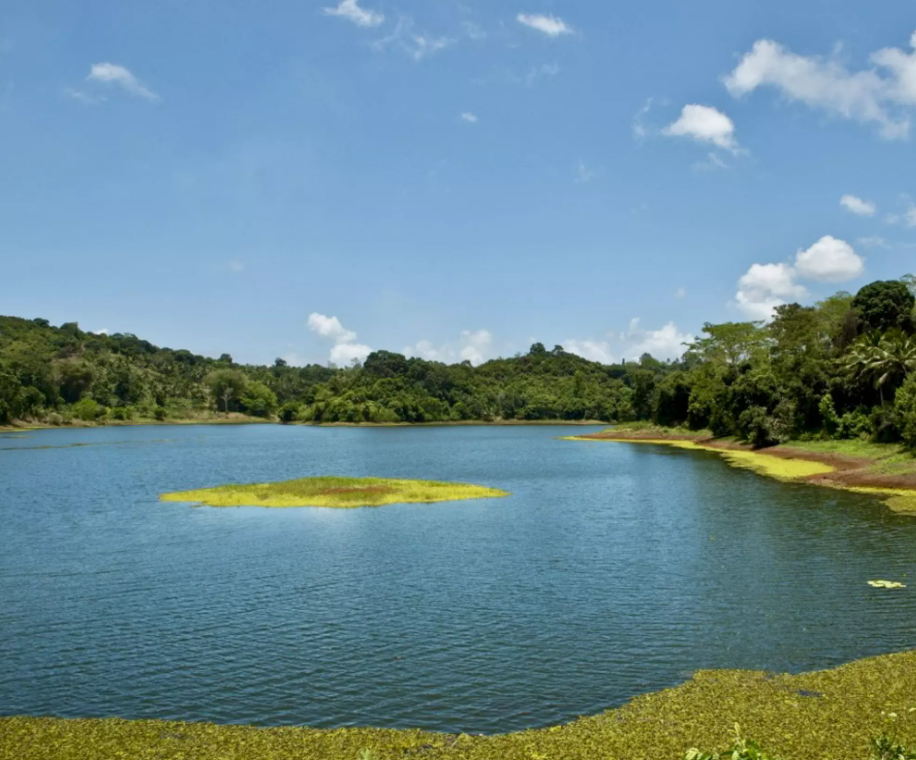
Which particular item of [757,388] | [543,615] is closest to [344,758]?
[543,615]

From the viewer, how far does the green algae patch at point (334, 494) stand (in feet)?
178

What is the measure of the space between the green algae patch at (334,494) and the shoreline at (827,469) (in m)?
27.0

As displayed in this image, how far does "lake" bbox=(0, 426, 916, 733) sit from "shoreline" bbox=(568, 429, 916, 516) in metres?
4.75

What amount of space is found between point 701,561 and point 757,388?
246 feet

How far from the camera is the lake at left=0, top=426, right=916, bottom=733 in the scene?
743 inches

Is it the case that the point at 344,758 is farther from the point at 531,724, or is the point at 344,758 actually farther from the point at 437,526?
the point at 437,526

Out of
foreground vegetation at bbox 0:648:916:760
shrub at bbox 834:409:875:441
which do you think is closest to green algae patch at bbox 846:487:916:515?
shrub at bbox 834:409:875:441

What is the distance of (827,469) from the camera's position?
70.6 metres

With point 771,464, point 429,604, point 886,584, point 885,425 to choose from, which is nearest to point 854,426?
point 885,425

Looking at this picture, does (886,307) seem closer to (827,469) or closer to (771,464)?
(771,464)

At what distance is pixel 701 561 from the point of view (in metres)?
33.5

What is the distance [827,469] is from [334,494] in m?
46.3

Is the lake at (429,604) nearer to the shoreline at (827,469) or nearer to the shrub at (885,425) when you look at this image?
the shoreline at (827,469)

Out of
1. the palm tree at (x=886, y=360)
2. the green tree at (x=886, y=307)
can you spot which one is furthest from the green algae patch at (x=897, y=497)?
the green tree at (x=886, y=307)
